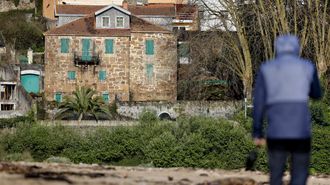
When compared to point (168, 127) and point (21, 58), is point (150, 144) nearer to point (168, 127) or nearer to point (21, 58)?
point (168, 127)

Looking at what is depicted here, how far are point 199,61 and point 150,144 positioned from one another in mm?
16602

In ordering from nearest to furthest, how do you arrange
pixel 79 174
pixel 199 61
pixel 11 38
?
1. pixel 79 174
2. pixel 199 61
3. pixel 11 38

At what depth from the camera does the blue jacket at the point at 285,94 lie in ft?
29.3

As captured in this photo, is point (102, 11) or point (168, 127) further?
point (102, 11)

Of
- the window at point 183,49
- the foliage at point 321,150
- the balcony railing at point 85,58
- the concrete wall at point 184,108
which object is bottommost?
the foliage at point 321,150

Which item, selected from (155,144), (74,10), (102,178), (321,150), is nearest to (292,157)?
(102,178)

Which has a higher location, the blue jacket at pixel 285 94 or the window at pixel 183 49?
the window at pixel 183 49

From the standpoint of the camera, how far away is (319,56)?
2020 inches

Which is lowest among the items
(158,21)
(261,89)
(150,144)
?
(150,144)

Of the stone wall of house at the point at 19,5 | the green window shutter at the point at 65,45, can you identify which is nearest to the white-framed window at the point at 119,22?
the green window shutter at the point at 65,45

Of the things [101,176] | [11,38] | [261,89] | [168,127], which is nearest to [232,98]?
[168,127]

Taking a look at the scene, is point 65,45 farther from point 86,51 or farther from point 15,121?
point 15,121

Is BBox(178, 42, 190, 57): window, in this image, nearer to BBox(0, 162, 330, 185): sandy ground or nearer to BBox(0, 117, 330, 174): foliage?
BBox(0, 117, 330, 174): foliage

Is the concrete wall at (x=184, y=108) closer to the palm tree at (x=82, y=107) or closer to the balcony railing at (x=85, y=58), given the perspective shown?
the palm tree at (x=82, y=107)
